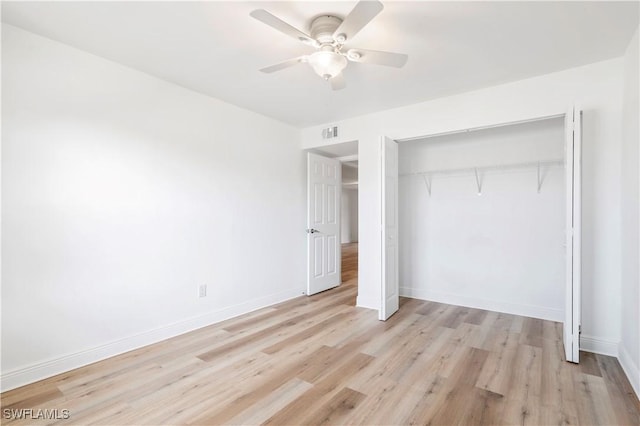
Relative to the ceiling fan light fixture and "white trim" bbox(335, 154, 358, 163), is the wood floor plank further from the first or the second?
"white trim" bbox(335, 154, 358, 163)

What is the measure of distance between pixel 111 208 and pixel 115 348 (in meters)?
1.21

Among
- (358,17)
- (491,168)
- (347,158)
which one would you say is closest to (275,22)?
(358,17)

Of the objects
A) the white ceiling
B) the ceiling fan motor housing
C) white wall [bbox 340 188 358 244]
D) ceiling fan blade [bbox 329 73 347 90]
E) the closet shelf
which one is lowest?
white wall [bbox 340 188 358 244]

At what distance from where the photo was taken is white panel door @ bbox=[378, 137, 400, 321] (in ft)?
11.5

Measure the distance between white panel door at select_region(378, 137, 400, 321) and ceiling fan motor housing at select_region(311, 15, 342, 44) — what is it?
1.59 m

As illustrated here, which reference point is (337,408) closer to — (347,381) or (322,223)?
(347,381)

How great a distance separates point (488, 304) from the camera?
391cm

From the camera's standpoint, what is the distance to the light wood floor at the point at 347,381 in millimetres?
1879

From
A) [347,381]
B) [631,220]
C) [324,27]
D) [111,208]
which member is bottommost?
[347,381]

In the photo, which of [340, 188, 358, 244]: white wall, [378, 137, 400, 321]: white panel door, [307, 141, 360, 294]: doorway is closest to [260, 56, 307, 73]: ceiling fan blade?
[378, 137, 400, 321]: white panel door

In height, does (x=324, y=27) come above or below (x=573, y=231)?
above

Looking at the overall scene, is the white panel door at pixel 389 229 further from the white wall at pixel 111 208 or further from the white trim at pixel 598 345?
the white trim at pixel 598 345

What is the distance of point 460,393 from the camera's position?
210 cm

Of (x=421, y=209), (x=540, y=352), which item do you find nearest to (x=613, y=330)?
(x=540, y=352)
